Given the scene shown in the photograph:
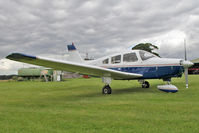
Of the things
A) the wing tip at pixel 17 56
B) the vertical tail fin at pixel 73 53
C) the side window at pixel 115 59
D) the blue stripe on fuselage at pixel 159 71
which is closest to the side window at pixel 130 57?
the side window at pixel 115 59

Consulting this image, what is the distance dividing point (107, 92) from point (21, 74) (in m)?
36.0

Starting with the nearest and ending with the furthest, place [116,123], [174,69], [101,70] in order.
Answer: [116,123] → [101,70] → [174,69]

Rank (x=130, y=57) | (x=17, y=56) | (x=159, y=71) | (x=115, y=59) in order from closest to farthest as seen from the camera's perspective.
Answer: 1. (x=17, y=56)
2. (x=159, y=71)
3. (x=130, y=57)
4. (x=115, y=59)

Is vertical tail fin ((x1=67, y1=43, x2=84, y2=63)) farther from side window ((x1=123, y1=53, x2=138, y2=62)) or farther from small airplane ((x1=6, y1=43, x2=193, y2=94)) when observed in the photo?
side window ((x1=123, y1=53, x2=138, y2=62))

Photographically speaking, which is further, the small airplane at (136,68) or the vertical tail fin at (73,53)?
the vertical tail fin at (73,53)

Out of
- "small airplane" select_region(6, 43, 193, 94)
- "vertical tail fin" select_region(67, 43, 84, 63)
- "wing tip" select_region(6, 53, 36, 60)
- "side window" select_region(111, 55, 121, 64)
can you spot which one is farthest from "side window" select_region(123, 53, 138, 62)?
"wing tip" select_region(6, 53, 36, 60)

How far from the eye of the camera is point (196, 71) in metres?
53.0

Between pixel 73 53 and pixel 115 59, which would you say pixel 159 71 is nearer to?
pixel 115 59

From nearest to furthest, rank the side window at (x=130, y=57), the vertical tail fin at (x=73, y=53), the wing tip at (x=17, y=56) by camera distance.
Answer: the wing tip at (x=17, y=56) → the side window at (x=130, y=57) → the vertical tail fin at (x=73, y=53)

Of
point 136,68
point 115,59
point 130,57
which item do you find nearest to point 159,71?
point 136,68

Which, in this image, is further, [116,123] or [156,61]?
[156,61]

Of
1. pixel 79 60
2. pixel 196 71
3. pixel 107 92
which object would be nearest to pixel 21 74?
pixel 79 60

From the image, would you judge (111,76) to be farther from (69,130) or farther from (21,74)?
(21,74)

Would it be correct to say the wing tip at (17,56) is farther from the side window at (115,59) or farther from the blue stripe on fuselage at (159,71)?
the blue stripe on fuselage at (159,71)
